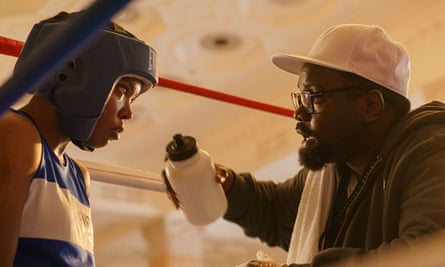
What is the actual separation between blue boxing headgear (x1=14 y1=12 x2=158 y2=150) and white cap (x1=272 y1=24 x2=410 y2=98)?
0.44 meters

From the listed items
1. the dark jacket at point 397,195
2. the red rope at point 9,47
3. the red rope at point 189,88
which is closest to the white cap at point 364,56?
the dark jacket at point 397,195

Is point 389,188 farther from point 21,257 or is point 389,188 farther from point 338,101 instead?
point 21,257

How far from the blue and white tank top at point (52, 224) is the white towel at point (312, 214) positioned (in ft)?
1.58

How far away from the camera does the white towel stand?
1476 millimetres

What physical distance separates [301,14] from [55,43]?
3.21 m

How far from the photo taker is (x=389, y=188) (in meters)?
1.27

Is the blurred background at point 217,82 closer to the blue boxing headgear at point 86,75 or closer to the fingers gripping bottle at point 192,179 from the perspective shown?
the fingers gripping bottle at point 192,179

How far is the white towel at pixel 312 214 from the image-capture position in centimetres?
148

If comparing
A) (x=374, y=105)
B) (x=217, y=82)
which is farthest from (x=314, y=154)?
(x=217, y=82)

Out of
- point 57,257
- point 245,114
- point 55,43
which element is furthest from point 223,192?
point 245,114

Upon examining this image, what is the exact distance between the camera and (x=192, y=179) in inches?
59.2

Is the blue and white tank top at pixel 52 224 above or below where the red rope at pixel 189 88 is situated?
below

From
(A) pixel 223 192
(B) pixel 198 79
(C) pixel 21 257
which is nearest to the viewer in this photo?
(C) pixel 21 257

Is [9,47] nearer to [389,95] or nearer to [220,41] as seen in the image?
[389,95]
